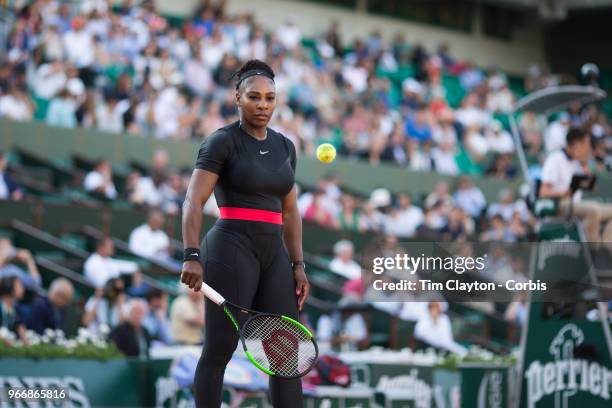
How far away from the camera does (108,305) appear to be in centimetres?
1291

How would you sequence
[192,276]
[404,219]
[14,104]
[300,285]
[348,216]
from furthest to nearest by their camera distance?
[404,219] → [348,216] → [14,104] → [300,285] → [192,276]

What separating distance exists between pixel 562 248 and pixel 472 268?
1.04 metres

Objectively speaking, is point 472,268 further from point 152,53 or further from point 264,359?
point 152,53

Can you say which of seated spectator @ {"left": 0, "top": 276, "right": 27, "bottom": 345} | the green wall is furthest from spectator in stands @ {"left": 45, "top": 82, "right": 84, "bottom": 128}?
seated spectator @ {"left": 0, "top": 276, "right": 27, "bottom": 345}

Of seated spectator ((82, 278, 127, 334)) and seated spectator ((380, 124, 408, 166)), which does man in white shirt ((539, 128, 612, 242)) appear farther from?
seated spectator ((380, 124, 408, 166))

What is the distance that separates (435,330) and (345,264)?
234 cm

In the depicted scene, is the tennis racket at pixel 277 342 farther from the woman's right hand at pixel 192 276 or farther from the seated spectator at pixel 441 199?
the seated spectator at pixel 441 199

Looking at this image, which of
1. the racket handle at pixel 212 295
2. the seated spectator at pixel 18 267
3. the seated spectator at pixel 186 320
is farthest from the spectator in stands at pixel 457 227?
the racket handle at pixel 212 295

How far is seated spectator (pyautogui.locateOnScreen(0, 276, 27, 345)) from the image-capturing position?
11.5 meters

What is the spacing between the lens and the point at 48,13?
18312mm

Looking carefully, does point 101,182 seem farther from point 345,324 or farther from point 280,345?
point 280,345

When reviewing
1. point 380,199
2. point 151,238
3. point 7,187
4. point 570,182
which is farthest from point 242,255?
point 380,199

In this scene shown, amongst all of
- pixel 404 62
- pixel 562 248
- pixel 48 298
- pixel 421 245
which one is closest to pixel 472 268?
pixel 421 245

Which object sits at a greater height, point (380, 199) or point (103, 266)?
point (380, 199)
